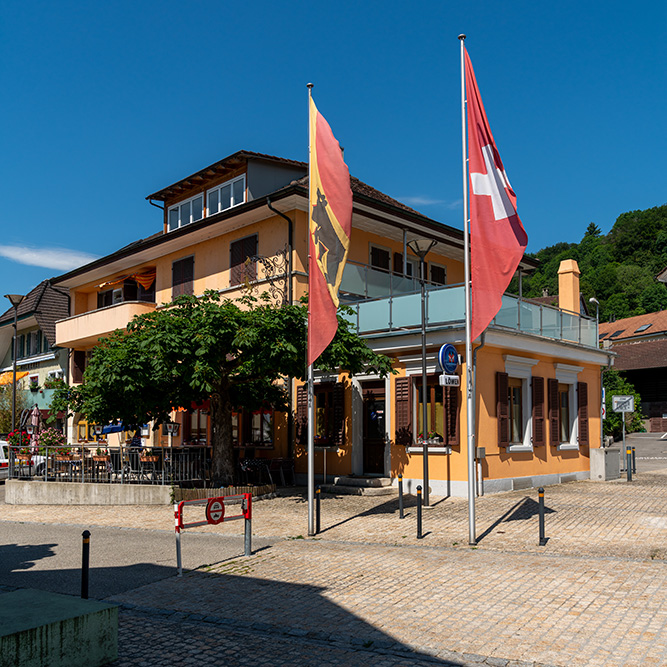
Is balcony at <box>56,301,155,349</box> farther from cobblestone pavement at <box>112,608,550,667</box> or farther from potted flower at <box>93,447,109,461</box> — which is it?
cobblestone pavement at <box>112,608,550,667</box>

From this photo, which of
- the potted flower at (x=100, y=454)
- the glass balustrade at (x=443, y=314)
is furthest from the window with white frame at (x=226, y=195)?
the potted flower at (x=100, y=454)

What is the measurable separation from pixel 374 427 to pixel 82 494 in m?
8.04

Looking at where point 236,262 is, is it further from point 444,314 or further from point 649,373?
point 649,373

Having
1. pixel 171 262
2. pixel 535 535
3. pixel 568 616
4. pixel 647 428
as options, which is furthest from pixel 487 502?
pixel 647 428

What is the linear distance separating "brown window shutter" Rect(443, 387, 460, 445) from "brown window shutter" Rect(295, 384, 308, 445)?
4.67m

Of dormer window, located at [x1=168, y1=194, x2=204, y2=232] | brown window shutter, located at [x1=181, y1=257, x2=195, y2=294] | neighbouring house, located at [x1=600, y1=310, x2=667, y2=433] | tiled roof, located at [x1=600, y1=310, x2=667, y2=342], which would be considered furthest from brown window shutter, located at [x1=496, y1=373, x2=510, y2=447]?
tiled roof, located at [x1=600, y1=310, x2=667, y2=342]

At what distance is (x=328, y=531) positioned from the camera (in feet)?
A: 44.4

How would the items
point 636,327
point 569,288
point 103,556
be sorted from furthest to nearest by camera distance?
1. point 636,327
2. point 569,288
3. point 103,556

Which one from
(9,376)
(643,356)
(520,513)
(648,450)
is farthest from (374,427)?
(643,356)

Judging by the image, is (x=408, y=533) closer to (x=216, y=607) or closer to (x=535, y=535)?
(x=535, y=535)

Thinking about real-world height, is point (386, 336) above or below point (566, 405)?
above

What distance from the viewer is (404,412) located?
63.2ft

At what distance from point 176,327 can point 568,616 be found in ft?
37.4

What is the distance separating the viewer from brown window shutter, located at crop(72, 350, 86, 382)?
33500 mm
